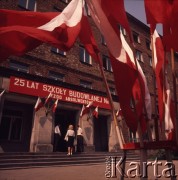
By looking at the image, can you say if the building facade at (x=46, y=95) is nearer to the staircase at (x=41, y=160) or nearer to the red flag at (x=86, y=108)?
the red flag at (x=86, y=108)

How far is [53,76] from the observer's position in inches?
585

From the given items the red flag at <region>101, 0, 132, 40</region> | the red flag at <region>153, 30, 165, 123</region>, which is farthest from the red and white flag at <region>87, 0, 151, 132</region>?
the red flag at <region>153, 30, 165, 123</region>

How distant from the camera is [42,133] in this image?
1165cm

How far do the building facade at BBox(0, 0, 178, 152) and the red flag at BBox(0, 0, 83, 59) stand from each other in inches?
342

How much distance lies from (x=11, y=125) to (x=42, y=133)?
2150 millimetres

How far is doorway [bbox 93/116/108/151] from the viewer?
1677 centimetres

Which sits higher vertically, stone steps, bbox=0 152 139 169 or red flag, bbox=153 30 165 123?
red flag, bbox=153 30 165 123

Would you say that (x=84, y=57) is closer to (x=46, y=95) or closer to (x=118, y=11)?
(x=46, y=95)

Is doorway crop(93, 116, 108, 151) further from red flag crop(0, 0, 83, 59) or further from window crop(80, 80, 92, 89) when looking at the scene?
red flag crop(0, 0, 83, 59)

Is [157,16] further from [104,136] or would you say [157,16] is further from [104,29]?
[104,136]

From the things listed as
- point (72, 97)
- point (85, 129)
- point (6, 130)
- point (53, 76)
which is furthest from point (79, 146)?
point (53, 76)

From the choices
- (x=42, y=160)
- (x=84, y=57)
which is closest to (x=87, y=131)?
(x=42, y=160)

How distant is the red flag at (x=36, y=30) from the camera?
2471 millimetres

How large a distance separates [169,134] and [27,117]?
11.8 metres
